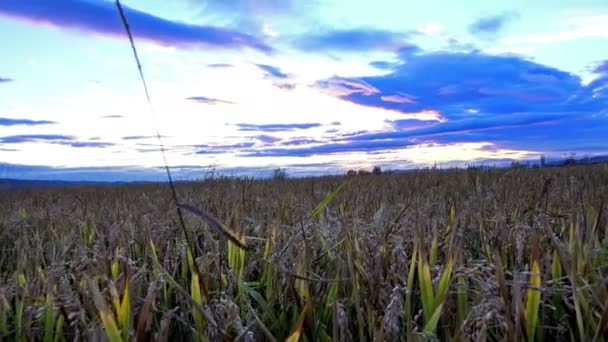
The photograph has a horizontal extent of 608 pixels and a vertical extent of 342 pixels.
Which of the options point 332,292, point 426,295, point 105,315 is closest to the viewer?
point 105,315

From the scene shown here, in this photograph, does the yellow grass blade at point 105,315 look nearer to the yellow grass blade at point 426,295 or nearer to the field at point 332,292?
the field at point 332,292

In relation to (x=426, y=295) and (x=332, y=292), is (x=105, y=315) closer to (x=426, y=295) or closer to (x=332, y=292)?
(x=332, y=292)

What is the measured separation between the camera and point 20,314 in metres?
1.88

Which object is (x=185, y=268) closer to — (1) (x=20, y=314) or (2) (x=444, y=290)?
(1) (x=20, y=314)

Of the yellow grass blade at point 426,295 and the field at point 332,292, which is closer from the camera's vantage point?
the field at point 332,292

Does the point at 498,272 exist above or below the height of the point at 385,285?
above

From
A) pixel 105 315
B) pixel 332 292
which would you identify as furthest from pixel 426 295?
pixel 105 315

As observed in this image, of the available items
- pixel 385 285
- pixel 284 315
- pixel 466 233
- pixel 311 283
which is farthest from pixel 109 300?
pixel 466 233

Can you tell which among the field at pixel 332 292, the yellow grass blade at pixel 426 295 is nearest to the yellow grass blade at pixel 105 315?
the field at pixel 332 292

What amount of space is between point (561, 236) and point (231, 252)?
2.01 meters

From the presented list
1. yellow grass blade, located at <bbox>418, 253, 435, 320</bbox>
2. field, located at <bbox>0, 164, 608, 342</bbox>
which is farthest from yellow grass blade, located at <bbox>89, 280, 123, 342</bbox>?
→ yellow grass blade, located at <bbox>418, 253, 435, 320</bbox>

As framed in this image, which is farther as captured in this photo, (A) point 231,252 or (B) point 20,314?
(A) point 231,252

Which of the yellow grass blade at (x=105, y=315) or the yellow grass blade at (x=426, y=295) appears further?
the yellow grass blade at (x=426, y=295)

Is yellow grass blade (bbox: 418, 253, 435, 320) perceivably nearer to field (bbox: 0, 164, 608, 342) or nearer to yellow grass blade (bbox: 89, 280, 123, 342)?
field (bbox: 0, 164, 608, 342)
